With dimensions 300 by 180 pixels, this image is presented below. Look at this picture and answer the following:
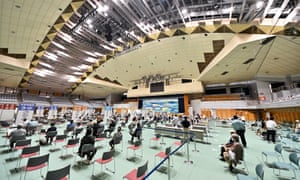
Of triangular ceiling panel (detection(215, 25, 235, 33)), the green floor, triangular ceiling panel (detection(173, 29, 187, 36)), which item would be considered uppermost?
triangular ceiling panel (detection(173, 29, 187, 36))

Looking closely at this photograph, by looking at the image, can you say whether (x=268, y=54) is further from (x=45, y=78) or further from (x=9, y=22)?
(x=45, y=78)

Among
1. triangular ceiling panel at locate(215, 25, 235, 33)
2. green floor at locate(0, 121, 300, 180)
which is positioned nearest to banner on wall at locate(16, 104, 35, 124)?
green floor at locate(0, 121, 300, 180)

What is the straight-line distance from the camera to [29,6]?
538cm

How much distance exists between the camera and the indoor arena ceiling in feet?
21.5

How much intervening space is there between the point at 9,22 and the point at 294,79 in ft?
81.5

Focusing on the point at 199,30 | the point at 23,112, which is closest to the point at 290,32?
the point at 199,30

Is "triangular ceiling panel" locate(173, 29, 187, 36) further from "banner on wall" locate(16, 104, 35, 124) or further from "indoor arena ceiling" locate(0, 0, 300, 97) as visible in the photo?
"banner on wall" locate(16, 104, 35, 124)

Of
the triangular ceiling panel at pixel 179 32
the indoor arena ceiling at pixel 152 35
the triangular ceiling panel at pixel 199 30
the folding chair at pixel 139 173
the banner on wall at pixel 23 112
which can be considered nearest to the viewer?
the folding chair at pixel 139 173

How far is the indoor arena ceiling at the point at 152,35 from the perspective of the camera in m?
6.54

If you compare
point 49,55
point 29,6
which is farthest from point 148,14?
point 49,55

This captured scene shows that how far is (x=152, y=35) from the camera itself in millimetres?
10070

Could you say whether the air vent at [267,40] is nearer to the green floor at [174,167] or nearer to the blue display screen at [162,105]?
the green floor at [174,167]

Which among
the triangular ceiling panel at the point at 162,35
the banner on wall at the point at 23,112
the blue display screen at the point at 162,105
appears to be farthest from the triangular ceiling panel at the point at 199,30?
the banner on wall at the point at 23,112

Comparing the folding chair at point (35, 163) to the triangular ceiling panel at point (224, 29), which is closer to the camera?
the folding chair at point (35, 163)
